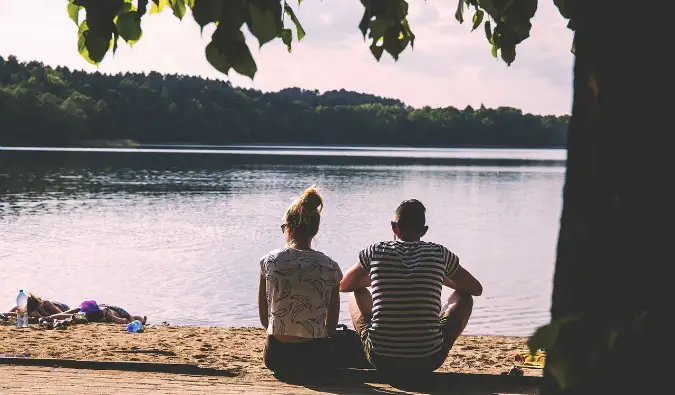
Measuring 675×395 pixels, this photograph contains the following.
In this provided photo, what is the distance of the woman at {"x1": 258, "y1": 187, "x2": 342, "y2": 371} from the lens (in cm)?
525

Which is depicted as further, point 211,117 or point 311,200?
point 211,117

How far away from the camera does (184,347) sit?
783 cm

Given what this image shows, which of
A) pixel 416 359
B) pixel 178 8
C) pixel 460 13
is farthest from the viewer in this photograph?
pixel 416 359

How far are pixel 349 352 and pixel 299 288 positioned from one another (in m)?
0.55

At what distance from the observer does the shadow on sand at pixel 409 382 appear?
5246mm

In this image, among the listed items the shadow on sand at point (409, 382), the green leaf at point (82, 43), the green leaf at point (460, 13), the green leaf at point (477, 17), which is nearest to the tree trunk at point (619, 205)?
the green leaf at point (82, 43)

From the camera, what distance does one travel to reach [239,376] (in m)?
5.84

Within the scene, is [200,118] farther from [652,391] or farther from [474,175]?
[652,391]

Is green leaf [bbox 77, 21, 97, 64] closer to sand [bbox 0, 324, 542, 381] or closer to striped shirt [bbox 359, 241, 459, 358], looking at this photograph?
striped shirt [bbox 359, 241, 459, 358]

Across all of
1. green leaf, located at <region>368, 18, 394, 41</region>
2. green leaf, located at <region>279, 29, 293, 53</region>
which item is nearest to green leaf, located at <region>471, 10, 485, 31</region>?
green leaf, located at <region>279, 29, 293, 53</region>

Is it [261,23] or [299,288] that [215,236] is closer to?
[299,288]

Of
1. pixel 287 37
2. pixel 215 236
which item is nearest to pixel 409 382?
pixel 287 37

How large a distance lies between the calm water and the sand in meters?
3.03

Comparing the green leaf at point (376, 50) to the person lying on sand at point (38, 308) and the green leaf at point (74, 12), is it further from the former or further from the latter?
the person lying on sand at point (38, 308)
